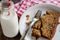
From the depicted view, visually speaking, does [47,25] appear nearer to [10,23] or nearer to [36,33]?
[36,33]

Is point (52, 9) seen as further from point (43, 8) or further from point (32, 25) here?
point (32, 25)

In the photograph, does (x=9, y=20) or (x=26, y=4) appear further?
(x=26, y=4)

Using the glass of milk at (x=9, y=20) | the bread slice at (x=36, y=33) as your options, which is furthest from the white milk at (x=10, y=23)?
the bread slice at (x=36, y=33)

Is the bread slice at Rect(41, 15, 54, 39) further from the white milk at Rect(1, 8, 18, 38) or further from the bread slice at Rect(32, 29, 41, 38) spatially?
the white milk at Rect(1, 8, 18, 38)

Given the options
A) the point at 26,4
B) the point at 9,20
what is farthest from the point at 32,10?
the point at 9,20

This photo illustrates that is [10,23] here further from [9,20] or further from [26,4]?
[26,4]

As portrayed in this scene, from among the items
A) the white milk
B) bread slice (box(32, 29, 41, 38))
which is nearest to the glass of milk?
the white milk

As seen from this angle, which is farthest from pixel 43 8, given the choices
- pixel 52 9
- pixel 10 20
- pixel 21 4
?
pixel 10 20
